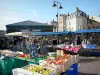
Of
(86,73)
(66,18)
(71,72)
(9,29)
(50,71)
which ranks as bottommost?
(86,73)

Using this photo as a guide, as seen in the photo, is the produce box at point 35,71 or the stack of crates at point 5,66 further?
the stack of crates at point 5,66

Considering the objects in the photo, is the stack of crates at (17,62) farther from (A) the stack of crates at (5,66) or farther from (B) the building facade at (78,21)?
(B) the building facade at (78,21)

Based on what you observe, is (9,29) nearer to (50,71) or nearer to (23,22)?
(23,22)

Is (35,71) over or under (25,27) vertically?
under

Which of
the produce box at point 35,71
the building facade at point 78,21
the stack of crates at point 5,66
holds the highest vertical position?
the building facade at point 78,21

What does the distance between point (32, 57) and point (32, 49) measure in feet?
2.76

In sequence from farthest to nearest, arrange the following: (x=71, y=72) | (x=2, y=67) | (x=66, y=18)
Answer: (x=66, y=18) < (x=2, y=67) < (x=71, y=72)

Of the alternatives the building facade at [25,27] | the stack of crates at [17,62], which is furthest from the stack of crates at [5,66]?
the building facade at [25,27]

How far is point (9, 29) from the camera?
34562 millimetres

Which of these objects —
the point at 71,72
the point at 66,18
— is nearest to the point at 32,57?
the point at 71,72

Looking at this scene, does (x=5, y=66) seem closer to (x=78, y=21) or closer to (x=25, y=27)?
(x=25, y=27)

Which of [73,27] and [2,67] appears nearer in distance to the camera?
[2,67]

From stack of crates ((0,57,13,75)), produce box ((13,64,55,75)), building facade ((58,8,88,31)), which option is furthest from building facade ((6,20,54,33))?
produce box ((13,64,55,75))

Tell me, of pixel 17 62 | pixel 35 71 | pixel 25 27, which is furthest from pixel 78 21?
pixel 35 71
